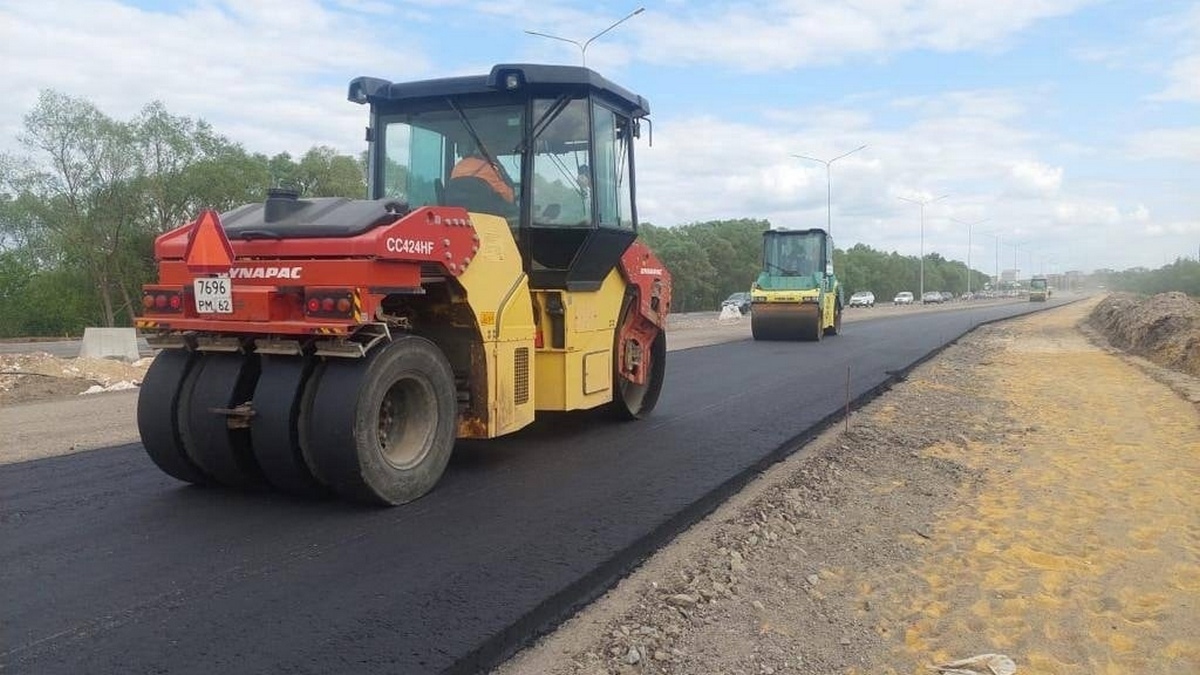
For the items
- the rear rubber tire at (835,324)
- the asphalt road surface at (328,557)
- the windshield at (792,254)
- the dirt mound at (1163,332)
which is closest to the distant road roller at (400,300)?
the asphalt road surface at (328,557)

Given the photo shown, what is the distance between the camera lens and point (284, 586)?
3.74 meters

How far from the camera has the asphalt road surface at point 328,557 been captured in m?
3.19

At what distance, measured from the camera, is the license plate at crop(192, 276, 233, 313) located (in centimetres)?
477

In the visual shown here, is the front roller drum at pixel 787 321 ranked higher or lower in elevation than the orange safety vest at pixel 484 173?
lower

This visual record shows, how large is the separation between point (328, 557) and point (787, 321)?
18.0 m

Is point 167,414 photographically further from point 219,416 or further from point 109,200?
point 109,200

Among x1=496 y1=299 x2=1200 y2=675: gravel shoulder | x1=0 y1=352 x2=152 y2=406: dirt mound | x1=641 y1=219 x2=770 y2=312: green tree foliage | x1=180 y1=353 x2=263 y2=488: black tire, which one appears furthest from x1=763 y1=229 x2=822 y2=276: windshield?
x1=641 y1=219 x2=770 y2=312: green tree foliage

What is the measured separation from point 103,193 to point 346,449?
3526 cm

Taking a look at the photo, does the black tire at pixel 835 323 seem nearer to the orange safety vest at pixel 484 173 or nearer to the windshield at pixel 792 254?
the windshield at pixel 792 254

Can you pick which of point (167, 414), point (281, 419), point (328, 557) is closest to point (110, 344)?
point (167, 414)

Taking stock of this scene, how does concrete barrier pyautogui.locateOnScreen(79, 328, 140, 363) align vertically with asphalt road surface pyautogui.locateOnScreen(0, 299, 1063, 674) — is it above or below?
above

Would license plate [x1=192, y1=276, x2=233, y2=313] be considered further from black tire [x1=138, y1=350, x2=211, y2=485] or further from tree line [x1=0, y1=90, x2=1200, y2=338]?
tree line [x1=0, y1=90, x2=1200, y2=338]

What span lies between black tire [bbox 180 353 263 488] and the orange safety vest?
2.30 meters

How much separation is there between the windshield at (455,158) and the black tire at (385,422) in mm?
1734
